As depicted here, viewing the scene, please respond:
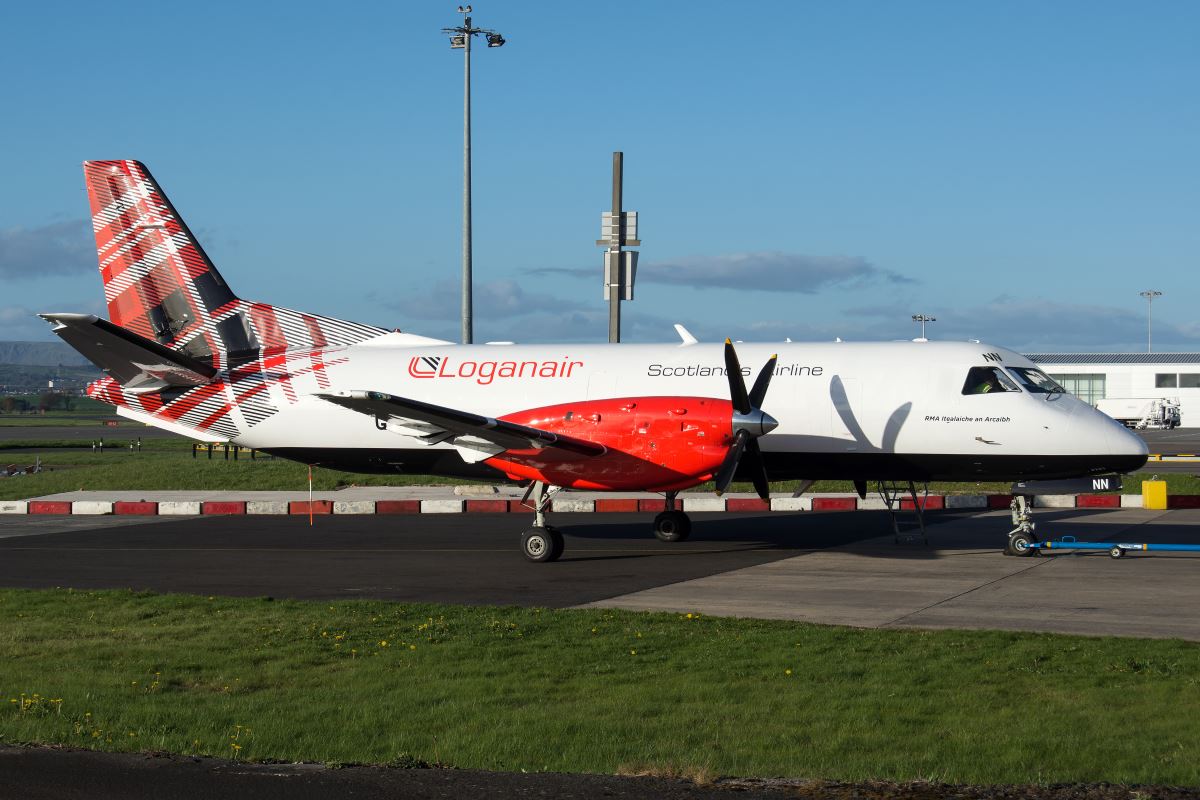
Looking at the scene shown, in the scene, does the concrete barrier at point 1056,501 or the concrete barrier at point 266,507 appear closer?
the concrete barrier at point 1056,501

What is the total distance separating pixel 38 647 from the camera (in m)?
13.4

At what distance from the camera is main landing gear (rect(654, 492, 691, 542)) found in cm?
2462

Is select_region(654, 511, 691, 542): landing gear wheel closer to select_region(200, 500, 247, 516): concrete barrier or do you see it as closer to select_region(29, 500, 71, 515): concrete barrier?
select_region(200, 500, 247, 516): concrete barrier

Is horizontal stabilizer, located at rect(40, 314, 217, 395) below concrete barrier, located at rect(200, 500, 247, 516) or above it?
above

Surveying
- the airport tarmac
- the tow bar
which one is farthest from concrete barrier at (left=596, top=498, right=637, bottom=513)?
the tow bar

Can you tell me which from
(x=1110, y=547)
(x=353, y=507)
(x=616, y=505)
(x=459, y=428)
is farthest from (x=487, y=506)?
(x=1110, y=547)

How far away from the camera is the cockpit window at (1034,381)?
72.9 ft

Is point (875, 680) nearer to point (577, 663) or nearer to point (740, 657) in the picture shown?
point (740, 657)

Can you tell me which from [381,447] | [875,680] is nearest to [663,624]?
[875,680]

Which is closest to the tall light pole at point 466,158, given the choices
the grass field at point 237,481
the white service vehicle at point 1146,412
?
the grass field at point 237,481

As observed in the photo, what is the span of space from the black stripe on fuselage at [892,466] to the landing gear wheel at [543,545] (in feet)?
7.38

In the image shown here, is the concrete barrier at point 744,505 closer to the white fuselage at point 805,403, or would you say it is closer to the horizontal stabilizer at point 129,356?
the white fuselage at point 805,403

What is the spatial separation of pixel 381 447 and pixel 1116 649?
52.1ft

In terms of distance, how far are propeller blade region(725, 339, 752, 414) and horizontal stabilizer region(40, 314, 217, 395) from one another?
1053 cm
